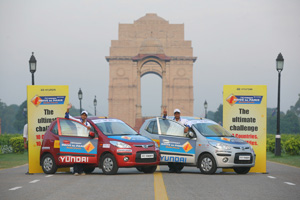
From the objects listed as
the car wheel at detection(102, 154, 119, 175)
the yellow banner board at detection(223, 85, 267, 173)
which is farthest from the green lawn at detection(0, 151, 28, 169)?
the yellow banner board at detection(223, 85, 267, 173)

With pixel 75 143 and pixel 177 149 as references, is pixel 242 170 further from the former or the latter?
pixel 75 143

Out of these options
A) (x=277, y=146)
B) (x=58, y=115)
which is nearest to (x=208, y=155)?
(x=58, y=115)

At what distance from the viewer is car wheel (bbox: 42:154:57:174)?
55.2ft

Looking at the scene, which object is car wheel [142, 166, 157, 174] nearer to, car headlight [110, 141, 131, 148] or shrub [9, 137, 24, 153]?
car headlight [110, 141, 131, 148]

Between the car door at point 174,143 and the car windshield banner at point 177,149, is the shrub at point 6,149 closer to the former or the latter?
the car door at point 174,143

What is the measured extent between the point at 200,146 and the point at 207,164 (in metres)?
0.58

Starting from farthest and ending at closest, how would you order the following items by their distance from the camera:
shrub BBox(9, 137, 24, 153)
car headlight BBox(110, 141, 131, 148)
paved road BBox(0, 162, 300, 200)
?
shrub BBox(9, 137, 24, 153)
car headlight BBox(110, 141, 131, 148)
paved road BBox(0, 162, 300, 200)

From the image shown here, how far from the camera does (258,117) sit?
17969 millimetres

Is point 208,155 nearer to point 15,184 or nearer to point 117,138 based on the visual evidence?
point 117,138

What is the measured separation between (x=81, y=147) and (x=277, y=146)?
14981 mm

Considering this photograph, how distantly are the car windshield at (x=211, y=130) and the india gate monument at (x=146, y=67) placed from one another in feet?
290

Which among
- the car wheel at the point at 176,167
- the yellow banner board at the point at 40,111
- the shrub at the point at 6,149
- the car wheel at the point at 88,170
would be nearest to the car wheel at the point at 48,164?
the yellow banner board at the point at 40,111

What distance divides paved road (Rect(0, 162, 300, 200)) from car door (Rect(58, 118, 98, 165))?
137 cm

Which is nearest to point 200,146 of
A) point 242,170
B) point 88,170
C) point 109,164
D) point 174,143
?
point 174,143
